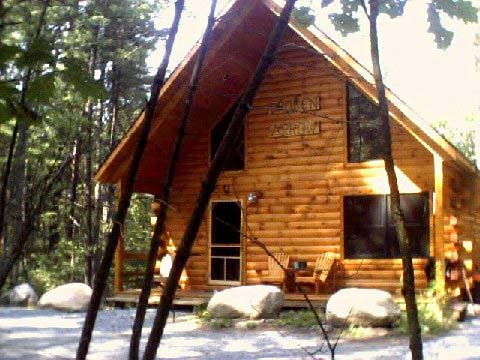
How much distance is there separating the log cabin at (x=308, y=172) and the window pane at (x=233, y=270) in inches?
1.3

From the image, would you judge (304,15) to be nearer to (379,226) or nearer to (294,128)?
(379,226)

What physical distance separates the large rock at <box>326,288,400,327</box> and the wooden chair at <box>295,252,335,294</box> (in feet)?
6.12

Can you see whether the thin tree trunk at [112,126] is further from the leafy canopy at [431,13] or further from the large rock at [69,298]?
the leafy canopy at [431,13]

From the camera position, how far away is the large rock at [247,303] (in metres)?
11.8

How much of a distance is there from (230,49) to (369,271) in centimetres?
514

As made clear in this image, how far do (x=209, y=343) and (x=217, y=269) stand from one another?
517 cm

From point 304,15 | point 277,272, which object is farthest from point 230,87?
point 304,15

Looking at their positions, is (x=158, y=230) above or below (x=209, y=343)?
above

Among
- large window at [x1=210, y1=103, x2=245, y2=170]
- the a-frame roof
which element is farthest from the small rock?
large window at [x1=210, y1=103, x2=245, y2=170]

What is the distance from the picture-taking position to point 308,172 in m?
14.2

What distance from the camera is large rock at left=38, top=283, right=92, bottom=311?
15.0 meters

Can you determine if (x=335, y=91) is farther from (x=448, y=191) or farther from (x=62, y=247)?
(x=62, y=247)

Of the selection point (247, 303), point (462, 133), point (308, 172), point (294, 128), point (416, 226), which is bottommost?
point (247, 303)

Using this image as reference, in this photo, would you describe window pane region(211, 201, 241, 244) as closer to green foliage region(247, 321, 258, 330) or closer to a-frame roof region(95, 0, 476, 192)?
a-frame roof region(95, 0, 476, 192)
